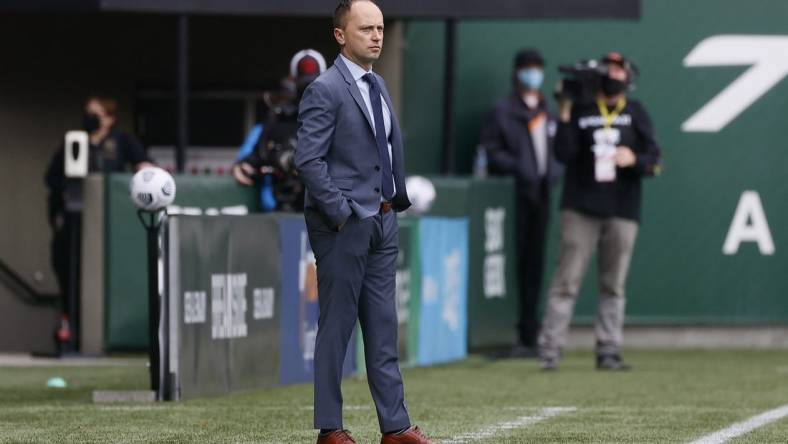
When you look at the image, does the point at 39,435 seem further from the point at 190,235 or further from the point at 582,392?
the point at 582,392

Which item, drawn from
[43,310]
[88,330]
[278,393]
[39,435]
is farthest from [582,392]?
[43,310]

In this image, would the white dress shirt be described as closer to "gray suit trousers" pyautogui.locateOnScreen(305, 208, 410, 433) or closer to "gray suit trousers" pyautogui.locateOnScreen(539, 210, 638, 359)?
"gray suit trousers" pyautogui.locateOnScreen(305, 208, 410, 433)

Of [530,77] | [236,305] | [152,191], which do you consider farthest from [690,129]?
[152,191]

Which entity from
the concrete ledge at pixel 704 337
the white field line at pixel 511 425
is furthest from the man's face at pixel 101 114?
the white field line at pixel 511 425

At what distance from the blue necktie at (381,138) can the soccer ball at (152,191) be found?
2.99 m

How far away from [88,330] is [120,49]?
3.92 metres

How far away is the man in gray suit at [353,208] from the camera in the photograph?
736 cm

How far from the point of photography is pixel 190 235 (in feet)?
34.6

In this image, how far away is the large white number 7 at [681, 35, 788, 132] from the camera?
17.0 metres

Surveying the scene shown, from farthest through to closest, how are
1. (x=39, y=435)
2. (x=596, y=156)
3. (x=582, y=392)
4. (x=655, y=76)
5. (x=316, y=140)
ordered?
(x=655, y=76) < (x=596, y=156) < (x=582, y=392) < (x=39, y=435) < (x=316, y=140)

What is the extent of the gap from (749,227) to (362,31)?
10226mm

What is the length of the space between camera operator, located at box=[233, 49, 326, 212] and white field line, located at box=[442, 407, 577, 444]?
3.56 meters

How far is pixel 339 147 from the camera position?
293 inches

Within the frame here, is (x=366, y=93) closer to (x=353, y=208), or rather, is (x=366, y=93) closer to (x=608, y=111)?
(x=353, y=208)
